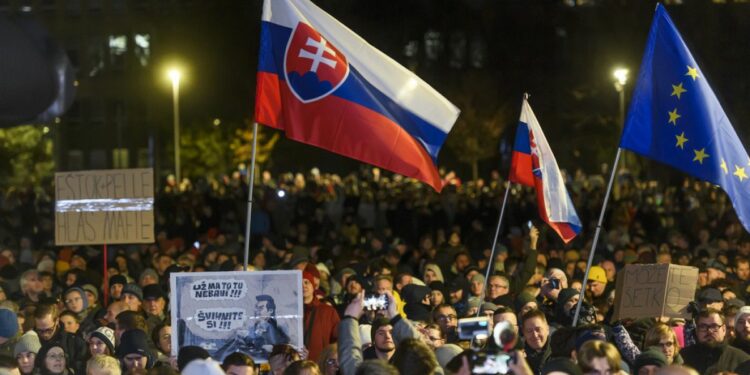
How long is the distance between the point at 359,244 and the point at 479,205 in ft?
17.6

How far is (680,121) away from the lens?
10.7 m

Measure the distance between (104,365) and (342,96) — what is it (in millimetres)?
2616

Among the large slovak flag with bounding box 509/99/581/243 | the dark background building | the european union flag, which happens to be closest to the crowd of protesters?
the large slovak flag with bounding box 509/99/581/243

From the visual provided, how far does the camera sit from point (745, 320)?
34.7 feet

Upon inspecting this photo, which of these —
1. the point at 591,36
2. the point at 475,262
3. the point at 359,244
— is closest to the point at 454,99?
the point at 591,36

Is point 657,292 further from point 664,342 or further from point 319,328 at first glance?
point 319,328

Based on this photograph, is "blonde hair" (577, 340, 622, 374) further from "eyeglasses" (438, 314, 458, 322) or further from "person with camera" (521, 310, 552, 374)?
"eyeglasses" (438, 314, 458, 322)

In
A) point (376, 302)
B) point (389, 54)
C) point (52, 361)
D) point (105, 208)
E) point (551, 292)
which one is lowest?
point (52, 361)

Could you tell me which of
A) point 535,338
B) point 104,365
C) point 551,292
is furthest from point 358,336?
point 551,292

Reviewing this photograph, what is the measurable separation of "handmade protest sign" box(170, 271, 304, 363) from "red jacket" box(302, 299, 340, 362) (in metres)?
1.68

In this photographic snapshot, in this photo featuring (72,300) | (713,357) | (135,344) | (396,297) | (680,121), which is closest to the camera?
(713,357)

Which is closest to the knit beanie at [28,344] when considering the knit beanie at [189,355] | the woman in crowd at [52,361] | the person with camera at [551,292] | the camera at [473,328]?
the woman in crowd at [52,361]

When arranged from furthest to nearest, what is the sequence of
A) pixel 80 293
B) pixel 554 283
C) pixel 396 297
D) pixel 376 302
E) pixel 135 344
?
pixel 80 293
pixel 396 297
pixel 554 283
pixel 135 344
pixel 376 302

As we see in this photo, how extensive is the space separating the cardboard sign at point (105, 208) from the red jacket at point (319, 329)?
2.47m
